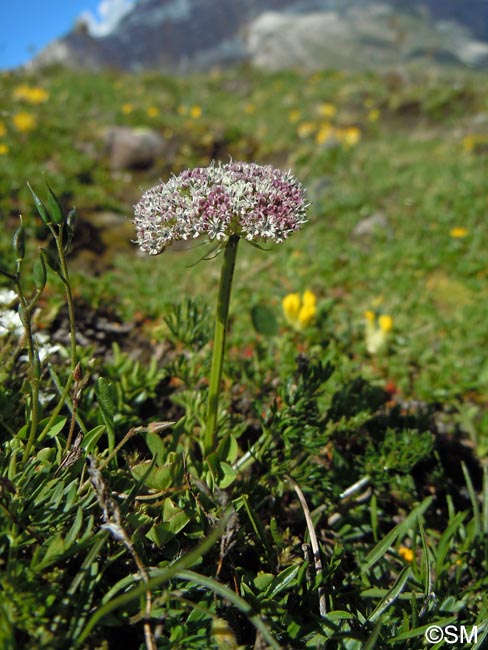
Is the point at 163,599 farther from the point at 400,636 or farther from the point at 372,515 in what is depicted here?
the point at 372,515

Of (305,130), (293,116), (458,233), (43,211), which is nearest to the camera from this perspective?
(43,211)

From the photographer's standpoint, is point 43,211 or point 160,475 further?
point 160,475

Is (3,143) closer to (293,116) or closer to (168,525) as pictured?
(293,116)

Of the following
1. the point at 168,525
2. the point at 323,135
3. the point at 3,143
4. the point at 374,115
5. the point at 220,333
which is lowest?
the point at 168,525

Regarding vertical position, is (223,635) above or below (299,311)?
below

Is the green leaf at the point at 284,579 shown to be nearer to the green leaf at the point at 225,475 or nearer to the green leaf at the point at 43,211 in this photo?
the green leaf at the point at 225,475

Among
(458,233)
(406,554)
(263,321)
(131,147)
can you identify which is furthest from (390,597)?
(131,147)

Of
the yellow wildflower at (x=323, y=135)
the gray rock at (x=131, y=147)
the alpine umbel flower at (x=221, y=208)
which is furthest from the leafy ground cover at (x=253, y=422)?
the yellow wildflower at (x=323, y=135)
